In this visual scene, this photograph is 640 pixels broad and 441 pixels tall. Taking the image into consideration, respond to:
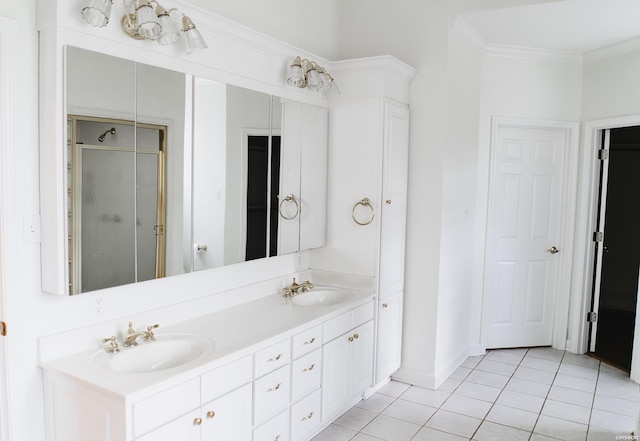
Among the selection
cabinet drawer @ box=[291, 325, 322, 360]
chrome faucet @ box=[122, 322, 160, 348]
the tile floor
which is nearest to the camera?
chrome faucet @ box=[122, 322, 160, 348]

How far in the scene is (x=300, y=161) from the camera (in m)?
3.24

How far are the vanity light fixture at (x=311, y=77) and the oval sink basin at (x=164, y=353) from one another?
1654 mm

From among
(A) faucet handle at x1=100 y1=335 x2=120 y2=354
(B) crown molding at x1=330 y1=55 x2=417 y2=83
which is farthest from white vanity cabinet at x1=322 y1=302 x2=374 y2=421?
(B) crown molding at x1=330 y1=55 x2=417 y2=83

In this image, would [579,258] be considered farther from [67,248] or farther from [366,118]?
[67,248]

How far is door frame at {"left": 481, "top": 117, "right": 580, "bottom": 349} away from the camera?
14.4 feet

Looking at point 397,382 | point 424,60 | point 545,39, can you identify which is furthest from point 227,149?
point 545,39

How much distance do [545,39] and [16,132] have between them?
12.6 feet

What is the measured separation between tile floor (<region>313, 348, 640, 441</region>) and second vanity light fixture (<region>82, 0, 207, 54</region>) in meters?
2.31

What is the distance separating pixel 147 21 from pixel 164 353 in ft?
4.75

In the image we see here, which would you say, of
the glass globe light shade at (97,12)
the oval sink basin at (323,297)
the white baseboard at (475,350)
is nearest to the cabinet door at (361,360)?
the oval sink basin at (323,297)

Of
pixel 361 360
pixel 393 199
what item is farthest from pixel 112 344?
pixel 393 199

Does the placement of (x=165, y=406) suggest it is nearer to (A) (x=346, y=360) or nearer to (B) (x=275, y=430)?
(B) (x=275, y=430)

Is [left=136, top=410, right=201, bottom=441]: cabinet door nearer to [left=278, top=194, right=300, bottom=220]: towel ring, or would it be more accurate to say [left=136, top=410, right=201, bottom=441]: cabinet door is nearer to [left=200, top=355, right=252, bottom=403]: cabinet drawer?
[left=200, top=355, right=252, bottom=403]: cabinet drawer

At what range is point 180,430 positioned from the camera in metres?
1.96
